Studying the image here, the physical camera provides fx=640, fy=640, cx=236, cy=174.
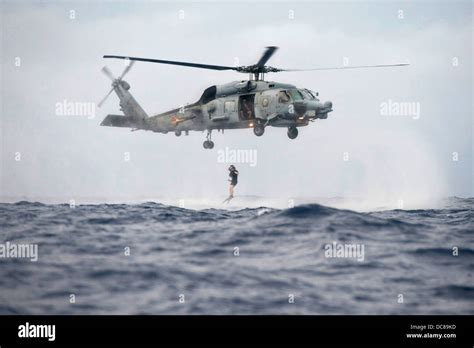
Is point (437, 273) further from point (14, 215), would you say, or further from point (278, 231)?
point (14, 215)

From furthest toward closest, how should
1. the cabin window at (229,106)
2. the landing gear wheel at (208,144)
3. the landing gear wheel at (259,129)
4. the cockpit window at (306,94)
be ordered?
the landing gear wheel at (208,144) < the cabin window at (229,106) < the landing gear wheel at (259,129) < the cockpit window at (306,94)

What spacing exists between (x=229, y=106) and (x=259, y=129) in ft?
7.28

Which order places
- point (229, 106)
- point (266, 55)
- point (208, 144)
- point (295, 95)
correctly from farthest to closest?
point (208, 144) < point (229, 106) < point (295, 95) < point (266, 55)

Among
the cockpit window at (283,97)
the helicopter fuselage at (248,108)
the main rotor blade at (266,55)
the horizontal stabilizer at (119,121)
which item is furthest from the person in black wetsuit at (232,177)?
the horizontal stabilizer at (119,121)

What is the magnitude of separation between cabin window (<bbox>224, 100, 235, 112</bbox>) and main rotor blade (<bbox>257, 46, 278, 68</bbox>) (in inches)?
99.1

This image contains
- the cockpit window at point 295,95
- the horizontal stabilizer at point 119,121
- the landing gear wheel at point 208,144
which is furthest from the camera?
the horizontal stabilizer at point 119,121

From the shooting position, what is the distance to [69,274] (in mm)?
A: 23312

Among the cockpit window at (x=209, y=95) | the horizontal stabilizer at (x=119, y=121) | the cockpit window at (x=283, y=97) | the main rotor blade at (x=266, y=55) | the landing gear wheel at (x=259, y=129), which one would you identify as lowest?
the landing gear wheel at (x=259, y=129)

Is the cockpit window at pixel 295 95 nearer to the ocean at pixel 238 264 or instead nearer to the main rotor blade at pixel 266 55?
the main rotor blade at pixel 266 55

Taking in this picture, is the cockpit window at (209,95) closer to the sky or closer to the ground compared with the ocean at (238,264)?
closer to the sky

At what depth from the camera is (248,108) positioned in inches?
1364

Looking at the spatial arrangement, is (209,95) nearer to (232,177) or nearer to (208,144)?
(208,144)

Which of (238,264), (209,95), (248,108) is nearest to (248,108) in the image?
(248,108)

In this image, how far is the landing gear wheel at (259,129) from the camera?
112 feet
